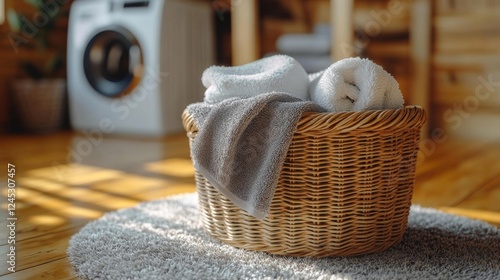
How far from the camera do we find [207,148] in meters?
1.05

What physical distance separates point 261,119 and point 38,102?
212 centimetres

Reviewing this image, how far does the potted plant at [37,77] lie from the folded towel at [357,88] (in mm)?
2115

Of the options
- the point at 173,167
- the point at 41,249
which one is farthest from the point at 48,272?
the point at 173,167

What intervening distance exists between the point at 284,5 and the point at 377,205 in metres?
1.93

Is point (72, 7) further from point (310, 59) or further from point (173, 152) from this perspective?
point (310, 59)

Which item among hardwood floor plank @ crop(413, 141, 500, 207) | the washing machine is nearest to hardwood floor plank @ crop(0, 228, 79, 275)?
hardwood floor plank @ crop(413, 141, 500, 207)

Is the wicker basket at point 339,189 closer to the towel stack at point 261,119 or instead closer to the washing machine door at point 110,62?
the towel stack at point 261,119

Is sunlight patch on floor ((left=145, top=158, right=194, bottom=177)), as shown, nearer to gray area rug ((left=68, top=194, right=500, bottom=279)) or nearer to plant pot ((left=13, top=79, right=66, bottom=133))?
gray area rug ((left=68, top=194, right=500, bottom=279))

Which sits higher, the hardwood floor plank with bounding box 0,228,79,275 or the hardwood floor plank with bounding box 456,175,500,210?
the hardwood floor plank with bounding box 0,228,79,275

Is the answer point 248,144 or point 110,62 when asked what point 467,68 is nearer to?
point 110,62

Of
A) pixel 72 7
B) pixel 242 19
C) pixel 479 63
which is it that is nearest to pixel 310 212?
pixel 242 19

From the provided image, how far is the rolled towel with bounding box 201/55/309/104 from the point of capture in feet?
3.66

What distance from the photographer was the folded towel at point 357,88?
102 centimetres

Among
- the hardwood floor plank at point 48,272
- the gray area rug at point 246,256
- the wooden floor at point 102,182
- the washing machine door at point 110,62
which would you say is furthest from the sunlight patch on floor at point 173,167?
the hardwood floor plank at point 48,272
